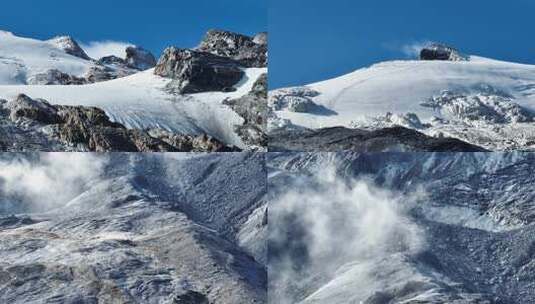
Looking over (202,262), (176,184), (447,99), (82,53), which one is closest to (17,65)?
(82,53)

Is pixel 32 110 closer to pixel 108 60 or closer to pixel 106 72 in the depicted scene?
pixel 106 72

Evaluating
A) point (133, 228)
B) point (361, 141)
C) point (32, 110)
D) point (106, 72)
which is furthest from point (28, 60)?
point (361, 141)

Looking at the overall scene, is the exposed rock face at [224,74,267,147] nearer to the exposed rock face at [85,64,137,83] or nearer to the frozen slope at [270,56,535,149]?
the frozen slope at [270,56,535,149]

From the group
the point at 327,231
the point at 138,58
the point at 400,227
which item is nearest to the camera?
the point at 400,227

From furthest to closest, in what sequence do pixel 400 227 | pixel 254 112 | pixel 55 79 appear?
pixel 55 79 → pixel 254 112 → pixel 400 227

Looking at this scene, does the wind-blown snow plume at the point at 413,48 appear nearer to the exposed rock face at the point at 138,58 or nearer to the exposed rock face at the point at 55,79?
the exposed rock face at the point at 138,58

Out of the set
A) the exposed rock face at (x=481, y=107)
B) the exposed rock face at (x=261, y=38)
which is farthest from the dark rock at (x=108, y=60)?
the exposed rock face at (x=481, y=107)
